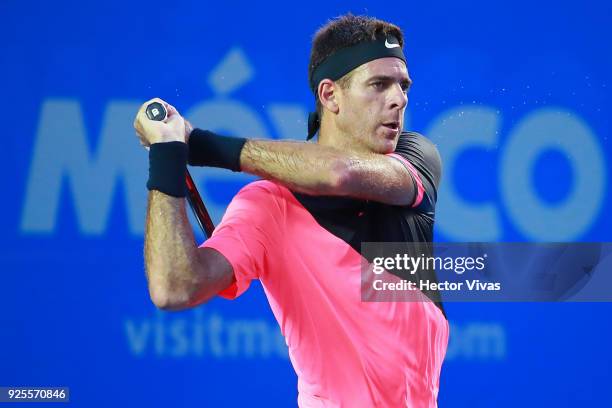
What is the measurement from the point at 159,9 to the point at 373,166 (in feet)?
8.17

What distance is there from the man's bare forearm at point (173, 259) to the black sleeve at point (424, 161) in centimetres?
68

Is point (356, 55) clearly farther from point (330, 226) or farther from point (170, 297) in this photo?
point (170, 297)

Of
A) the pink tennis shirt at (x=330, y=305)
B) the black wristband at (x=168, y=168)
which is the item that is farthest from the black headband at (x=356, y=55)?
the black wristband at (x=168, y=168)

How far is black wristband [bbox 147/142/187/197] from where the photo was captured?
1795 millimetres

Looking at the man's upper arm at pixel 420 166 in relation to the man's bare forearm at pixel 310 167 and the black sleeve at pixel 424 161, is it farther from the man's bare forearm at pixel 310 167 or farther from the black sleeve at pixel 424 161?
the man's bare forearm at pixel 310 167

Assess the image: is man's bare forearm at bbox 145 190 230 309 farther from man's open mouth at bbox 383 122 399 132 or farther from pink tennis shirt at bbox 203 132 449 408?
man's open mouth at bbox 383 122 399 132

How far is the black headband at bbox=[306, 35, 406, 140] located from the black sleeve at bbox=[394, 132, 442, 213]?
250mm

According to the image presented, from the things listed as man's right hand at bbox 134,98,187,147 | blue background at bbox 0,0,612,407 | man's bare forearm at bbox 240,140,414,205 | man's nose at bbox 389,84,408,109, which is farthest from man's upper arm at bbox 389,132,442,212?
blue background at bbox 0,0,612,407

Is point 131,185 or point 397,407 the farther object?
point 131,185

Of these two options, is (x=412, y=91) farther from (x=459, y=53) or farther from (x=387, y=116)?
(x=387, y=116)

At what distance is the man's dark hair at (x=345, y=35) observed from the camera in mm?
2293

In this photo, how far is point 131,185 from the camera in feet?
13.3

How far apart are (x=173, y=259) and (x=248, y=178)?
232 cm

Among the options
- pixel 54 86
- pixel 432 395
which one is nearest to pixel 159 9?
pixel 54 86
